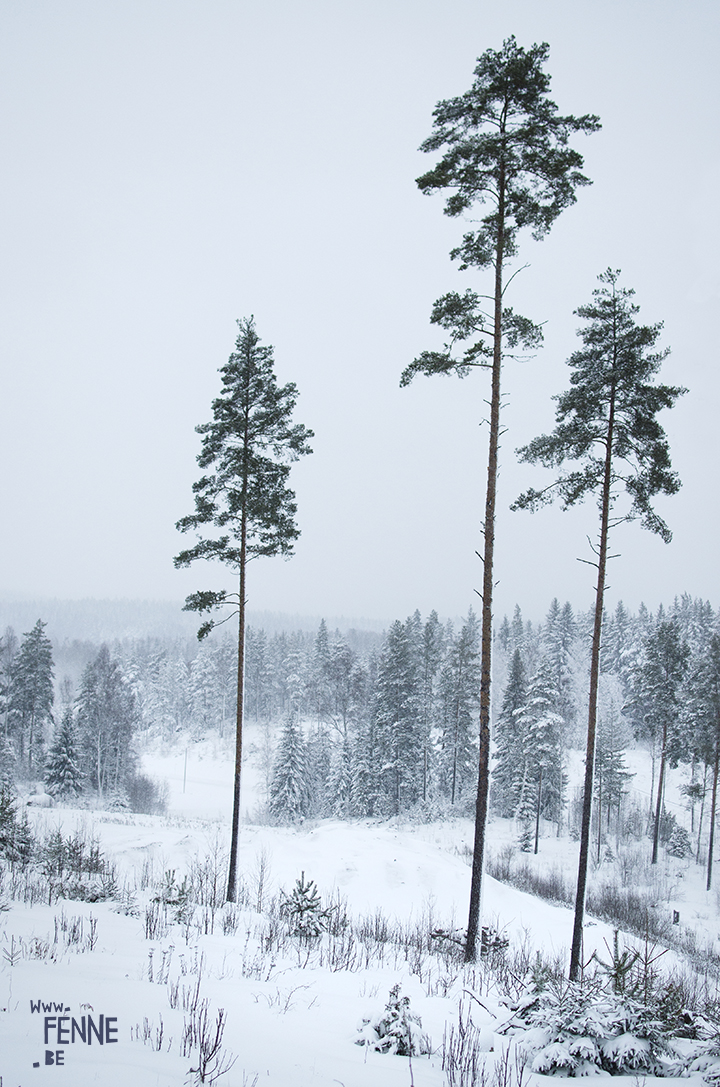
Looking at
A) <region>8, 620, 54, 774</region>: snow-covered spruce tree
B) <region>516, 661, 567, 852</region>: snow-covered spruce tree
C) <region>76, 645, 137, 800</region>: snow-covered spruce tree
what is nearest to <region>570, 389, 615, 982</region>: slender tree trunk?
<region>516, 661, 567, 852</region>: snow-covered spruce tree

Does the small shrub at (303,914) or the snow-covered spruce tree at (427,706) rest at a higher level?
the small shrub at (303,914)

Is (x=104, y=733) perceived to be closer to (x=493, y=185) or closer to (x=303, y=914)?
(x=303, y=914)

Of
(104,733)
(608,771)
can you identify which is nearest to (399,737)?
(608,771)

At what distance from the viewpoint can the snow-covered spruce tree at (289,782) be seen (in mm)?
42375

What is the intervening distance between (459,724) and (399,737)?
571 centimetres

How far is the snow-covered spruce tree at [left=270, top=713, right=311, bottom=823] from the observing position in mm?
42375

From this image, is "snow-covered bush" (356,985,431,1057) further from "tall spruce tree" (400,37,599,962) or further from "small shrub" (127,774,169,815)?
"small shrub" (127,774,169,815)

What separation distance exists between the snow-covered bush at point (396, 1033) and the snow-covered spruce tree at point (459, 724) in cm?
4150

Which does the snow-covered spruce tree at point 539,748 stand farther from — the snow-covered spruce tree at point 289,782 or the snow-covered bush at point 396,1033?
the snow-covered bush at point 396,1033

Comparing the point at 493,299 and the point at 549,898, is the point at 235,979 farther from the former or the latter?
A: the point at 549,898

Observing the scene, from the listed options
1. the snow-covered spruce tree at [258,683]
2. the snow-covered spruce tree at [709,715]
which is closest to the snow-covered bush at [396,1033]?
the snow-covered spruce tree at [709,715]

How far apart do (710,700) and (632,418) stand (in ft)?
86.6

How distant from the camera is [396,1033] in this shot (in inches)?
164

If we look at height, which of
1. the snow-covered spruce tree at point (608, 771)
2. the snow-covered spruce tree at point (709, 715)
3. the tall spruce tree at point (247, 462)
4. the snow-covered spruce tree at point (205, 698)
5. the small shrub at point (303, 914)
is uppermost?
the tall spruce tree at point (247, 462)
